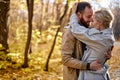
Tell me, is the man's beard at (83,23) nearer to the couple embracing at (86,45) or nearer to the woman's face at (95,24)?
the couple embracing at (86,45)

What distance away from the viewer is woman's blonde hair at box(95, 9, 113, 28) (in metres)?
3.94

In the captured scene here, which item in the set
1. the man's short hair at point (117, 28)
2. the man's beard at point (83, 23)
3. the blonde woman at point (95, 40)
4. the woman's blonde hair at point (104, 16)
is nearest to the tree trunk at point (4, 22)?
the man's beard at point (83, 23)

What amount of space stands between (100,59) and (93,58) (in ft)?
0.30

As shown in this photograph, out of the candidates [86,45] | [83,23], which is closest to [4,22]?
[83,23]

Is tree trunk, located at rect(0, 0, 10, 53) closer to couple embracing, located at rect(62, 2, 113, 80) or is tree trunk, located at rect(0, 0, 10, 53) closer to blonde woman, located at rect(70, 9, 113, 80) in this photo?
couple embracing, located at rect(62, 2, 113, 80)

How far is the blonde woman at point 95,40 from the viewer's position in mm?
4059

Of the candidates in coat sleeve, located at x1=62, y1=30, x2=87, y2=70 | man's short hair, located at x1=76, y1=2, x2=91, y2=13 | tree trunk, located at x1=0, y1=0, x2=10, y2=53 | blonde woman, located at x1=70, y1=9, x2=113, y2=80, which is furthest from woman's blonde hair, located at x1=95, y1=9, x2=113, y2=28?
tree trunk, located at x1=0, y1=0, x2=10, y2=53

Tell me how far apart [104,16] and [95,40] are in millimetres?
322

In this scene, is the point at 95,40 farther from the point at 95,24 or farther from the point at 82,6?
the point at 82,6

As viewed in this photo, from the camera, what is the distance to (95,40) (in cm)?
407

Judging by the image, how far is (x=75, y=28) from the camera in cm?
414

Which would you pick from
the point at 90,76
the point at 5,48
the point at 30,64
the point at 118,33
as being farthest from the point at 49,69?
the point at 118,33

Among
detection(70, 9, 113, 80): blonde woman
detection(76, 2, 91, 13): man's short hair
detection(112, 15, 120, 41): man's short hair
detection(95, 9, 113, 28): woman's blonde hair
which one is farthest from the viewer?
detection(112, 15, 120, 41): man's short hair

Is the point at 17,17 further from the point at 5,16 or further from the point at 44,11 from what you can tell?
the point at 5,16
